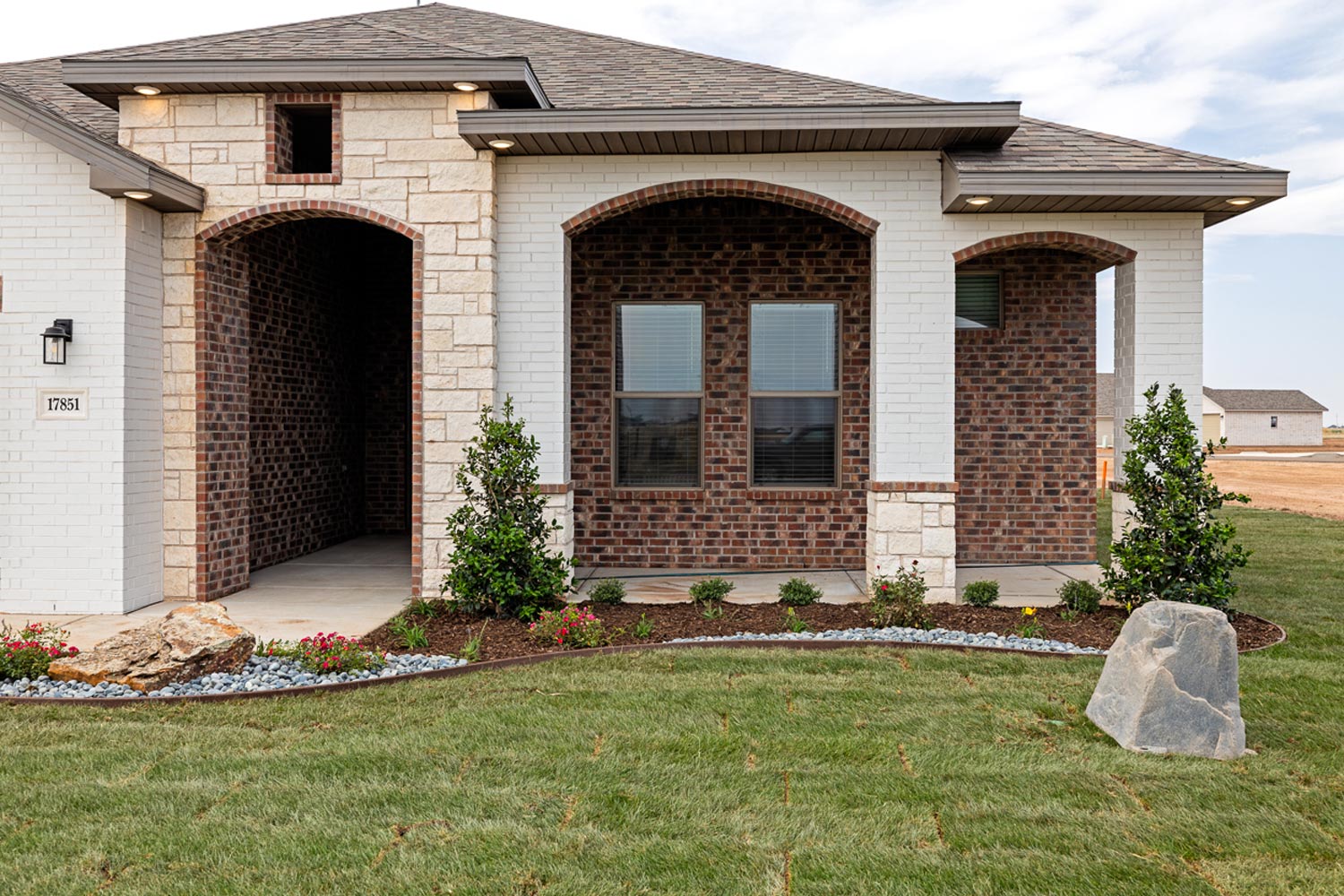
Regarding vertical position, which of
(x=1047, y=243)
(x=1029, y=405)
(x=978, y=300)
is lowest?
(x=1029, y=405)

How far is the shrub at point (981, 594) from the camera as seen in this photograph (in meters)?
7.54

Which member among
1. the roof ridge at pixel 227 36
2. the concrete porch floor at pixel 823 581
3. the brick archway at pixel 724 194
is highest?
the roof ridge at pixel 227 36

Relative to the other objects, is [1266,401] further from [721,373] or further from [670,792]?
[670,792]

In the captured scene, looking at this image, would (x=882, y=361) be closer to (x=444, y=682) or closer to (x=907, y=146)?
(x=907, y=146)

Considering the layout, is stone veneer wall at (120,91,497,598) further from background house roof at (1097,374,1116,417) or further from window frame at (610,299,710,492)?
background house roof at (1097,374,1116,417)

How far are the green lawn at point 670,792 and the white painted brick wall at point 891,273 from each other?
276 centimetres

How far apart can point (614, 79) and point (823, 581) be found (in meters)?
5.14

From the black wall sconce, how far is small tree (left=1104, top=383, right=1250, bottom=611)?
8136 millimetres

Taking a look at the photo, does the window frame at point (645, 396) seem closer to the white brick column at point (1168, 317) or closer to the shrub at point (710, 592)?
the shrub at point (710, 592)

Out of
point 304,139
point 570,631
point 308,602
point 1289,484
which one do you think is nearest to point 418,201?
point 304,139

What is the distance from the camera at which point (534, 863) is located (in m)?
3.28

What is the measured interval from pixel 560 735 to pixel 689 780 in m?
0.81

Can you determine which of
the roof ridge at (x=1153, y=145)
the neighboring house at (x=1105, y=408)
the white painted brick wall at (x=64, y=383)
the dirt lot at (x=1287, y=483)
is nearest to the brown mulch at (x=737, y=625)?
the white painted brick wall at (x=64, y=383)

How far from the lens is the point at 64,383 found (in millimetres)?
7375
